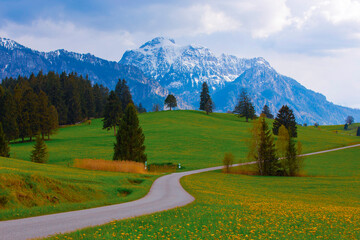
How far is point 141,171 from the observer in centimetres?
4019

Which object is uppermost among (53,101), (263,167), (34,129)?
(53,101)

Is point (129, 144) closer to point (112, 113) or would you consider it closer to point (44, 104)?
point (112, 113)

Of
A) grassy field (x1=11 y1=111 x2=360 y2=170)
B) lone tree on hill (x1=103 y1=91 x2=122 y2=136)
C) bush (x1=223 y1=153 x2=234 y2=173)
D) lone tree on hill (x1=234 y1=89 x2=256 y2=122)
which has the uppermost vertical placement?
lone tree on hill (x1=234 y1=89 x2=256 y2=122)

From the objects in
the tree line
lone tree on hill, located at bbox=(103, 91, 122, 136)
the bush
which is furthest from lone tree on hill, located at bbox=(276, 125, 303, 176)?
the tree line

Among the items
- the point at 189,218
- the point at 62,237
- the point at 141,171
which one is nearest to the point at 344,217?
the point at 189,218

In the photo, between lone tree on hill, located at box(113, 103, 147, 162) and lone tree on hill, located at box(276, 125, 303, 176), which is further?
lone tree on hill, located at box(276, 125, 303, 176)

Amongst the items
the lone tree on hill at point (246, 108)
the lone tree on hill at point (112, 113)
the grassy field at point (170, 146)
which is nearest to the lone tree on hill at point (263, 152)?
the grassy field at point (170, 146)

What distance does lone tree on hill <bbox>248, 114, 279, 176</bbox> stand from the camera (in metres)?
47.9

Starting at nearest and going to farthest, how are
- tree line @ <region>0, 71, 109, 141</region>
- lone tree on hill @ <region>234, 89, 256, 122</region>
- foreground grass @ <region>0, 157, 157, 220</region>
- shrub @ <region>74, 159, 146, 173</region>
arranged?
foreground grass @ <region>0, 157, 157, 220</region>, shrub @ <region>74, 159, 146, 173</region>, tree line @ <region>0, 71, 109, 141</region>, lone tree on hill @ <region>234, 89, 256, 122</region>

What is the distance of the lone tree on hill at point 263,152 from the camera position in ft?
157

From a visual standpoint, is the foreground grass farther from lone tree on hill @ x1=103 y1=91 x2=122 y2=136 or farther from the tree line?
lone tree on hill @ x1=103 y1=91 x2=122 y2=136

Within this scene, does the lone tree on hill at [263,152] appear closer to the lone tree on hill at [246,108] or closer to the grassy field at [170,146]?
the grassy field at [170,146]

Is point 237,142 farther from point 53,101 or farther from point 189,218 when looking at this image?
point 53,101

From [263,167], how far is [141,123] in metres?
67.3
